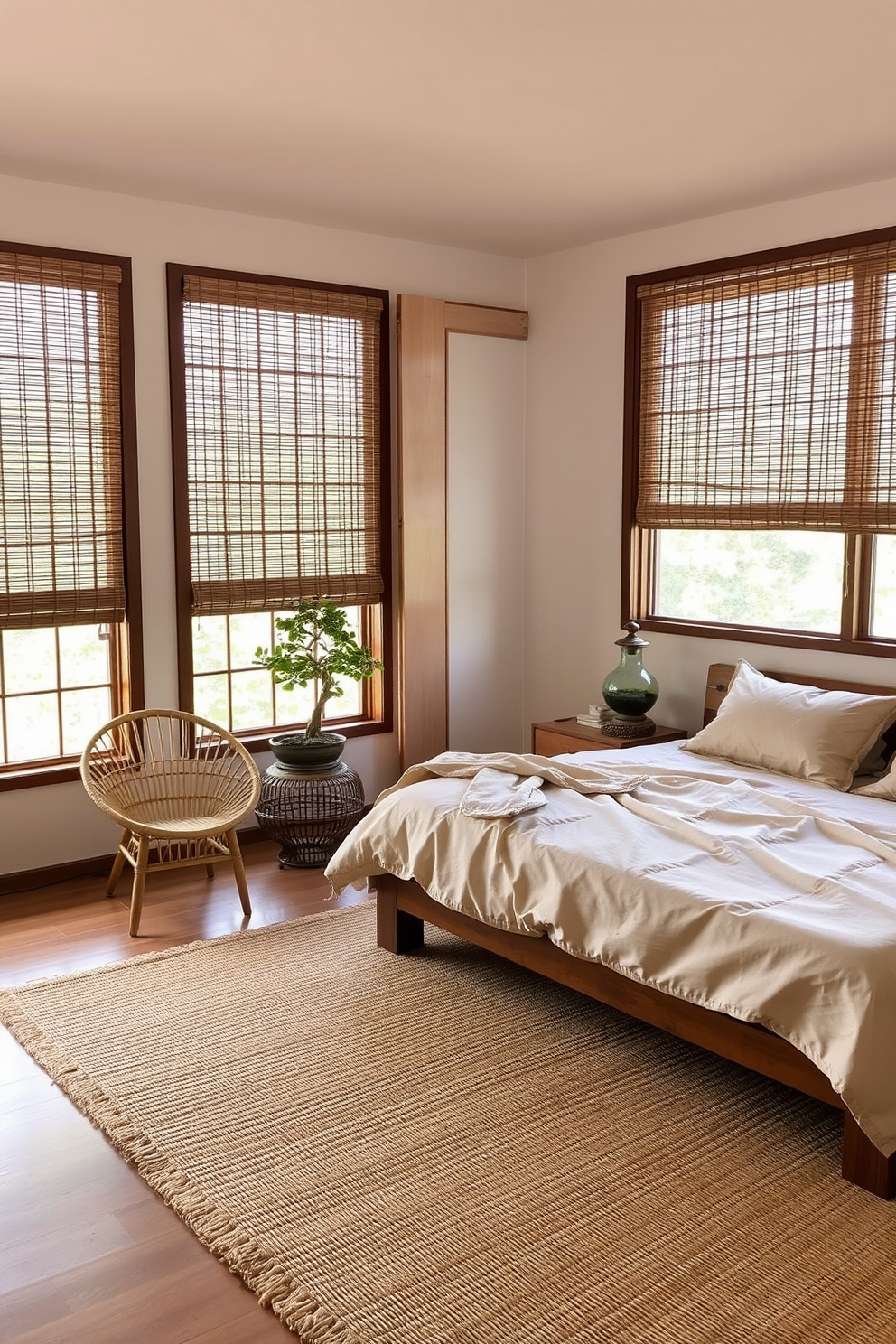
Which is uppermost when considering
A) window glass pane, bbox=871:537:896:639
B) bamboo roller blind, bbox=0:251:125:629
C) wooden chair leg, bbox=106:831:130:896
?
bamboo roller blind, bbox=0:251:125:629

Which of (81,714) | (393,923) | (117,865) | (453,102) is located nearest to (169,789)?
(117,865)

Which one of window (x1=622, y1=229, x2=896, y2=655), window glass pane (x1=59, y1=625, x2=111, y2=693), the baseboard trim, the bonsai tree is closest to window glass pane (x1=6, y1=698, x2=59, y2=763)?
window glass pane (x1=59, y1=625, x2=111, y2=693)

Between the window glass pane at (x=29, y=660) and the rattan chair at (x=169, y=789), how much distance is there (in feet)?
1.13

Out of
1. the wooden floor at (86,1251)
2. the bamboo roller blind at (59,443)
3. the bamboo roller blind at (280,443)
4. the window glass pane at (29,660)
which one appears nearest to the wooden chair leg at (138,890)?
the wooden floor at (86,1251)

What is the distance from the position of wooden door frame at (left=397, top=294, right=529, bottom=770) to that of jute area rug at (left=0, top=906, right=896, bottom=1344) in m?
1.92

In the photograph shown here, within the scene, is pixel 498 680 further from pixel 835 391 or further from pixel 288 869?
pixel 835 391

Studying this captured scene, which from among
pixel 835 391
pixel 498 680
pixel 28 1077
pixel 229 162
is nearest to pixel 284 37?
pixel 229 162

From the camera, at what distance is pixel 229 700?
5277mm

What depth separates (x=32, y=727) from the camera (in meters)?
4.79

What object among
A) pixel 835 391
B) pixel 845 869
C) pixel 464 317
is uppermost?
pixel 464 317

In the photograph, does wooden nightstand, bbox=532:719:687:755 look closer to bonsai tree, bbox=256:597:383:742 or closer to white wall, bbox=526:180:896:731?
white wall, bbox=526:180:896:731

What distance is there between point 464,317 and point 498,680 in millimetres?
1813

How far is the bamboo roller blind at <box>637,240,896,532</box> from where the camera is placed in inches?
178

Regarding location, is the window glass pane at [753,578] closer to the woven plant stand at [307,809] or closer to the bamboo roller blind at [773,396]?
the bamboo roller blind at [773,396]
